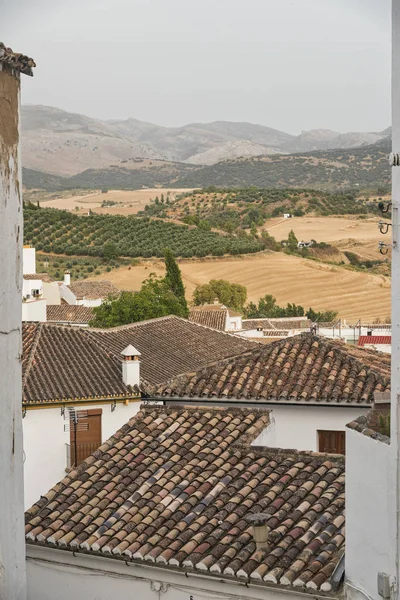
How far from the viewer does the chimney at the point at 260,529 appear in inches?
386

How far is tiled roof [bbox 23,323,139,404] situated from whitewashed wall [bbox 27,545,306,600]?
774 cm

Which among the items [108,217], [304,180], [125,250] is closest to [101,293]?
[125,250]

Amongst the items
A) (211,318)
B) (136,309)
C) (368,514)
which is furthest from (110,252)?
(368,514)

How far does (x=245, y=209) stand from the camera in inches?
4469

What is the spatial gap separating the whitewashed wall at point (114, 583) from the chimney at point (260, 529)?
1.41ft

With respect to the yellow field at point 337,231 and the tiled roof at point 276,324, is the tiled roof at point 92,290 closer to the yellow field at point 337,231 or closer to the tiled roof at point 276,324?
the tiled roof at point 276,324

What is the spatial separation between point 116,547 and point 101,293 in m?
50.5

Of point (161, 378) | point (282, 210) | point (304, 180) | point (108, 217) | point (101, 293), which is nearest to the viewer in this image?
point (161, 378)

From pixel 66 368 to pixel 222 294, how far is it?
5127 cm

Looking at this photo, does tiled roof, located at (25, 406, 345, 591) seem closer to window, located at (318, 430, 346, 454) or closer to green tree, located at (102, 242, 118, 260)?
window, located at (318, 430, 346, 454)

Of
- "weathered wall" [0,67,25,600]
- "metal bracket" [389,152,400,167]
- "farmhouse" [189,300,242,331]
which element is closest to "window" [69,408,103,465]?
"weathered wall" [0,67,25,600]

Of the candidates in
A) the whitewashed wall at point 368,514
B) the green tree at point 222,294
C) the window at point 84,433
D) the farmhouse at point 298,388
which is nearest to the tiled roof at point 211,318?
the green tree at point 222,294

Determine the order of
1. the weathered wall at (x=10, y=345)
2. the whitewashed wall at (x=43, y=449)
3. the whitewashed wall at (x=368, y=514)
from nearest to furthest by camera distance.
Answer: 1. the weathered wall at (x=10, y=345)
2. the whitewashed wall at (x=368, y=514)
3. the whitewashed wall at (x=43, y=449)

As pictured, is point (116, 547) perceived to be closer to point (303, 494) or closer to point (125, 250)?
point (303, 494)
